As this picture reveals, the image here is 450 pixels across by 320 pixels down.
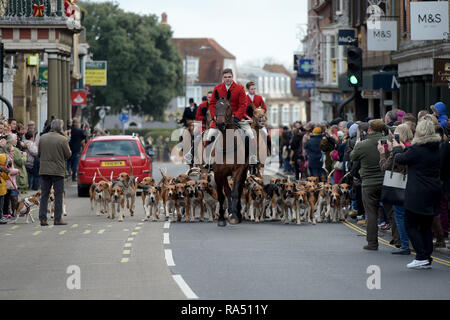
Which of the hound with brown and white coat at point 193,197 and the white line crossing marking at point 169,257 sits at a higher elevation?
the hound with brown and white coat at point 193,197

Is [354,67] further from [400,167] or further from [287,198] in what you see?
[400,167]

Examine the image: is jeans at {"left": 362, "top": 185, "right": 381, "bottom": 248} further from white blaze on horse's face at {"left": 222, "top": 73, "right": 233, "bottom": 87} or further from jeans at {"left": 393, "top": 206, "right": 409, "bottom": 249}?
white blaze on horse's face at {"left": 222, "top": 73, "right": 233, "bottom": 87}

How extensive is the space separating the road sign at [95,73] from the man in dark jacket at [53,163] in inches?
1961

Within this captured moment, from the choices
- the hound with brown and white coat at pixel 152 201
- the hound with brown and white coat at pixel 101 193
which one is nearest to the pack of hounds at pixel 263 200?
the hound with brown and white coat at pixel 152 201

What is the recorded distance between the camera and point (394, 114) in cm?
2050

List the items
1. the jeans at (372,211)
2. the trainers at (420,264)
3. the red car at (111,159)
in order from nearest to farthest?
1. the trainers at (420,264)
2. the jeans at (372,211)
3. the red car at (111,159)

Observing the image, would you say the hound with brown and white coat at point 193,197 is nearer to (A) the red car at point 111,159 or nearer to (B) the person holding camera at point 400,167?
(B) the person holding camera at point 400,167

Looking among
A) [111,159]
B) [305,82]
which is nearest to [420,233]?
[111,159]

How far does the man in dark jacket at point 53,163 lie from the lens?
20.0m

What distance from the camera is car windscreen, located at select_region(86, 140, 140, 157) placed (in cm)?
2925

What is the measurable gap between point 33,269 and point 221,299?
3.79 m

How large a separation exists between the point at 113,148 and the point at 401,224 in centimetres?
1526
